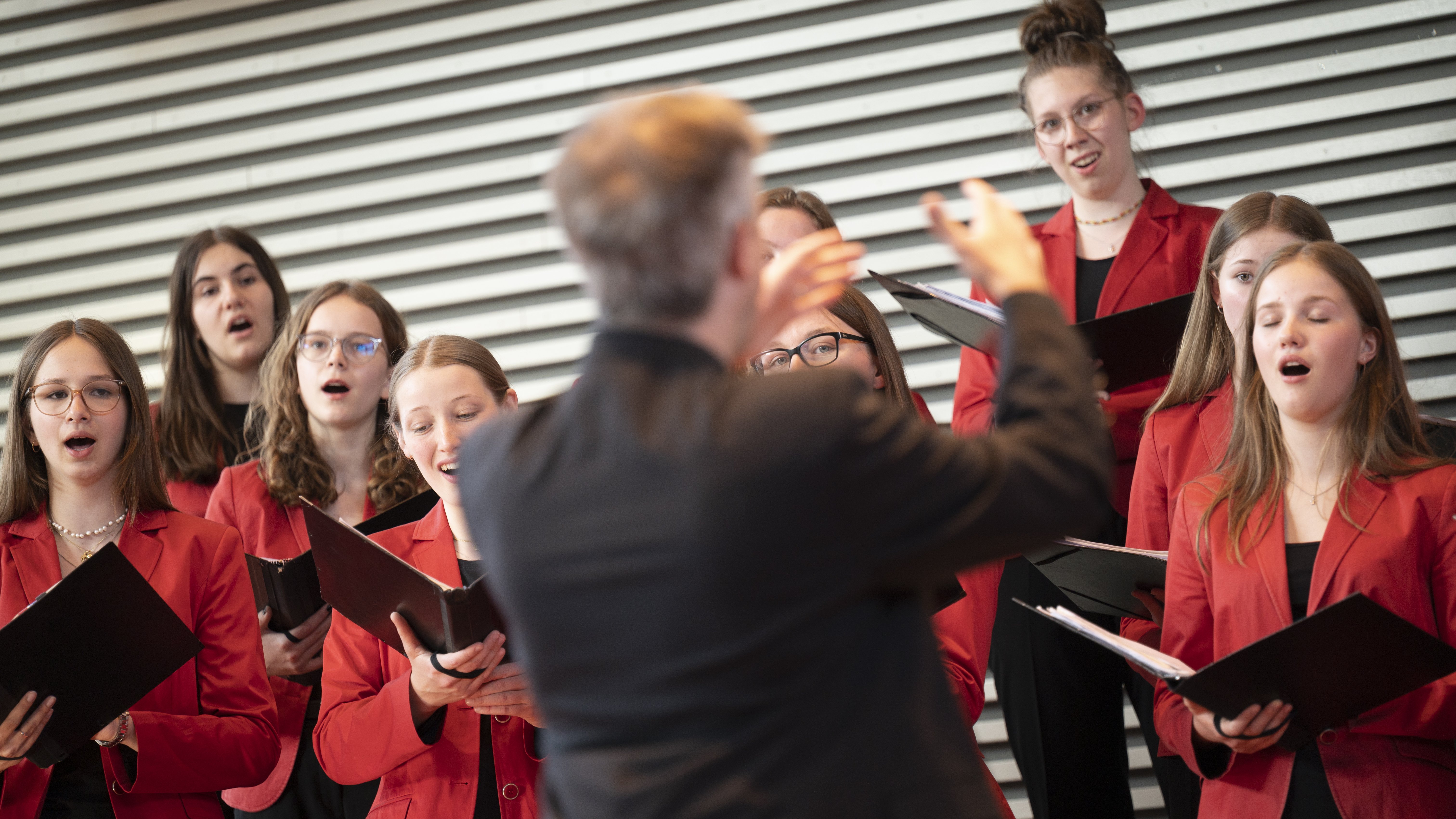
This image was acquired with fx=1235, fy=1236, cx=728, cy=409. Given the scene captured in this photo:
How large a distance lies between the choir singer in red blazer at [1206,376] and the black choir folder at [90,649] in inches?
74.3

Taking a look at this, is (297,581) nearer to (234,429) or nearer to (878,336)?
(234,429)

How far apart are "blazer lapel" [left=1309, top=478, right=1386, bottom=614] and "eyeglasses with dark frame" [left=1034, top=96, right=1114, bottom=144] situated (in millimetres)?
1315

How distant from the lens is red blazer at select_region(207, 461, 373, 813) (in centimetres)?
281

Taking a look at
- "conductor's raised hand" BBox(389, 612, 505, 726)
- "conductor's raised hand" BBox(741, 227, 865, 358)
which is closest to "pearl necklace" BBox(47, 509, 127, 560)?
"conductor's raised hand" BBox(389, 612, 505, 726)

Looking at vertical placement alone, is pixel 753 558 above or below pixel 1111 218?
below

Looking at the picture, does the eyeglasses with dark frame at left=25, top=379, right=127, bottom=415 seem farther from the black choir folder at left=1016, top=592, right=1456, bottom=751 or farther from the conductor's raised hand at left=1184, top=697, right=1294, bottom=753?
the conductor's raised hand at left=1184, top=697, right=1294, bottom=753

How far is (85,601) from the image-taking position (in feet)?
7.16

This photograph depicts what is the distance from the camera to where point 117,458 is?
2693 millimetres

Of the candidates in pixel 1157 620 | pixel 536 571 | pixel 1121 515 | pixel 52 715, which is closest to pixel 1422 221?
pixel 1121 515

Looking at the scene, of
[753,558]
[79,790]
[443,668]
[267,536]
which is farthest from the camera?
[267,536]

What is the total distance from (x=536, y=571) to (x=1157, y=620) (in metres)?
1.79

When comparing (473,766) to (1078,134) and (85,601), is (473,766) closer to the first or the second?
(85,601)

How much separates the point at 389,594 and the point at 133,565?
53 cm

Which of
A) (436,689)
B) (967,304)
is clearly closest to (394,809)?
(436,689)
